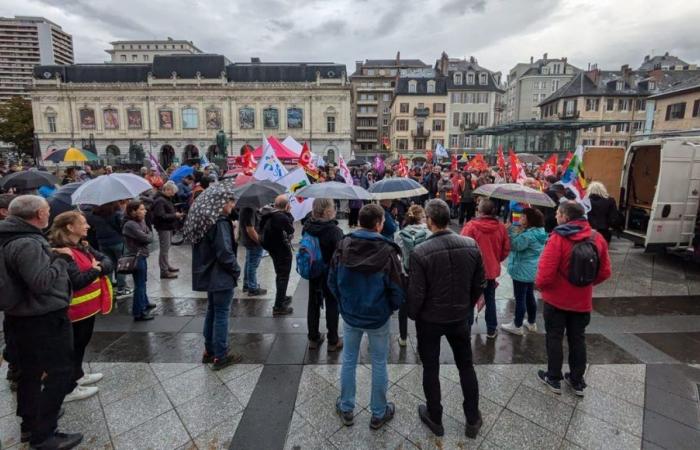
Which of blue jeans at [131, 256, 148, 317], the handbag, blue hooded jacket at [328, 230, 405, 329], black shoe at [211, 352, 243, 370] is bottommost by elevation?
black shoe at [211, 352, 243, 370]

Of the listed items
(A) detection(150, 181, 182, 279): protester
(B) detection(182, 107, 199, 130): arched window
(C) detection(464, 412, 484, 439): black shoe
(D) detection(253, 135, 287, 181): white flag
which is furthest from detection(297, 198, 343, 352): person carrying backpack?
(B) detection(182, 107, 199, 130): arched window

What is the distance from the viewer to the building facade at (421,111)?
58.6 meters

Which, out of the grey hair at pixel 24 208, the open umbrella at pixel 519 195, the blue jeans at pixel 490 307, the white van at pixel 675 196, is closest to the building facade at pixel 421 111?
the white van at pixel 675 196

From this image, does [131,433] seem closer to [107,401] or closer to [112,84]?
[107,401]

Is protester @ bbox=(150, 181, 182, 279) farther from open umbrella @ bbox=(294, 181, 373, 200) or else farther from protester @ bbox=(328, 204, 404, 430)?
protester @ bbox=(328, 204, 404, 430)

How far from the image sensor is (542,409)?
3527 millimetres

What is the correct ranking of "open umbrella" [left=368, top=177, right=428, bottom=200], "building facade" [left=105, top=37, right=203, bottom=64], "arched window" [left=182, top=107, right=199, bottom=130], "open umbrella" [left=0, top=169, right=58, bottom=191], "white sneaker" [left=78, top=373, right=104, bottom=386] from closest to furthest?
"white sneaker" [left=78, top=373, right=104, bottom=386]
"open umbrella" [left=368, top=177, right=428, bottom=200]
"open umbrella" [left=0, top=169, right=58, bottom=191]
"arched window" [left=182, top=107, right=199, bottom=130]
"building facade" [left=105, top=37, right=203, bottom=64]

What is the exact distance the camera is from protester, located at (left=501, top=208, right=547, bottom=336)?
475 cm

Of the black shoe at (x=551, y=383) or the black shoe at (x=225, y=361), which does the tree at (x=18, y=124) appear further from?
the black shoe at (x=551, y=383)

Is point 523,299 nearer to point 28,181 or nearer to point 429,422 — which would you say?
point 429,422

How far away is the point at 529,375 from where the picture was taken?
13.4ft

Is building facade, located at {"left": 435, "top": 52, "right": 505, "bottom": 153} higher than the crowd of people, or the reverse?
building facade, located at {"left": 435, "top": 52, "right": 505, "bottom": 153}

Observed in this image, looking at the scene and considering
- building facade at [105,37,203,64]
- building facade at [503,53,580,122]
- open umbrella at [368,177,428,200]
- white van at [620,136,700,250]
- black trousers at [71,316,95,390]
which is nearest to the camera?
black trousers at [71,316,95,390]

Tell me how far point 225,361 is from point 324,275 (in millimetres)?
1445
